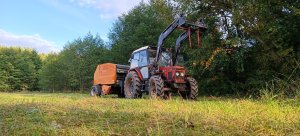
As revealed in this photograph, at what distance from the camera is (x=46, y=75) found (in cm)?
6450

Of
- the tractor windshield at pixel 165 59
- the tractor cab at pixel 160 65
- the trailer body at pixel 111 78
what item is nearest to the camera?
the tractor cab at pixel 160 65

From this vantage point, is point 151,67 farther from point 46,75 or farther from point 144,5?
point 46,75

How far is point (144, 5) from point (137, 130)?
40425 millimetres

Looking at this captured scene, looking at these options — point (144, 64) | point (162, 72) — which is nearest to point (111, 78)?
point (144, 64)

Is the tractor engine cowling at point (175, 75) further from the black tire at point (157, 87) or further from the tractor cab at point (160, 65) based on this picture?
the black tire at point (157, 87)

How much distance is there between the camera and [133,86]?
15250 mm

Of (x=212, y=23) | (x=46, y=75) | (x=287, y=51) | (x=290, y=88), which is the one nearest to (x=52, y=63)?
(x=46, y=75)

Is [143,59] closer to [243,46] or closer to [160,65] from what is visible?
[160,65]

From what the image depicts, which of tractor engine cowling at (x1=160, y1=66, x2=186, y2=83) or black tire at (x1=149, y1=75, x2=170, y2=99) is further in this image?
tractor engine cowling at (x1=160, y1=66, x2=186, y2=83)

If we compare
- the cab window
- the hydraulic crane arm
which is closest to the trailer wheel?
the hydraulic crane arm

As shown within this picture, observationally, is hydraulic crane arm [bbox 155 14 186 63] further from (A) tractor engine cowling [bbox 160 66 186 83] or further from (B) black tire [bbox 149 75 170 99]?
(B) black tire [bbox 149 75 170 99]

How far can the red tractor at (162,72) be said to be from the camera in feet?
44.4

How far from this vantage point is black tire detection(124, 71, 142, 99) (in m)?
15.0

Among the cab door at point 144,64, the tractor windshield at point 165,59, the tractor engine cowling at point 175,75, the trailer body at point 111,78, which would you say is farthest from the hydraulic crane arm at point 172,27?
the trailer body at point 111,78
